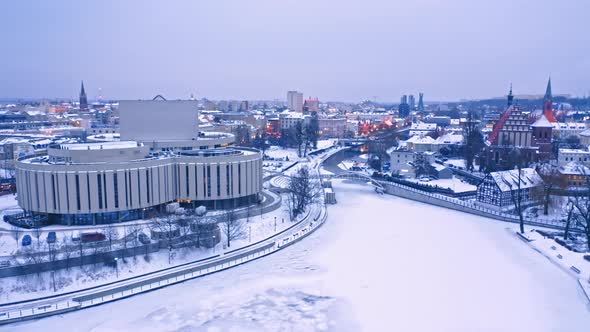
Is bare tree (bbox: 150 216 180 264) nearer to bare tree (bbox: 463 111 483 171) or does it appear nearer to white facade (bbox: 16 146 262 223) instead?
white facade (bbox: 16 146 262 223)

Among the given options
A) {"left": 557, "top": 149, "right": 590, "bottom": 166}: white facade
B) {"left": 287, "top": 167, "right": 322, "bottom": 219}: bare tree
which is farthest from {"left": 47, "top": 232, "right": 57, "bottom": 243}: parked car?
{"left": 557, "top": 149, "right": 590, "bottom": 166}: white facade

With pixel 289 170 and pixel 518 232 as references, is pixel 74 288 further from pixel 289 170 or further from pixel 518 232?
pixel 289 170

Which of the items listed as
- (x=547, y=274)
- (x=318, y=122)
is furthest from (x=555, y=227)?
(x=318, y=122)

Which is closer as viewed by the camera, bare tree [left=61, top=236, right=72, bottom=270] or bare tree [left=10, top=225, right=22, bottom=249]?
bare tree [left=61, top=236, right=72, bottom=270]

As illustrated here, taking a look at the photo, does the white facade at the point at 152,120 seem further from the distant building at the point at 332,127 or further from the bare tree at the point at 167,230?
the distant building at the point at 332,127

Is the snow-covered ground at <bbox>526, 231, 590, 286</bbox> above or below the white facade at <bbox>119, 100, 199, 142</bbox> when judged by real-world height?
below

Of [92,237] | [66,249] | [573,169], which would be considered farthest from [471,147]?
[66,249]

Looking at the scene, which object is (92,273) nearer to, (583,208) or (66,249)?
(66,249)

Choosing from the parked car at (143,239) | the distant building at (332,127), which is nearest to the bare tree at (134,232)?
the parked car at (143,239)
